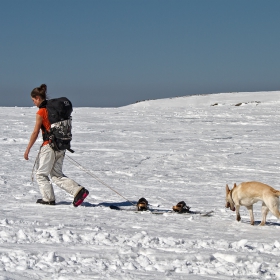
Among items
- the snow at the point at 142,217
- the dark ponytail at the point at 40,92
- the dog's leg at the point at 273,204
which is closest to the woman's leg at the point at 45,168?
the snow at the point at 142,217

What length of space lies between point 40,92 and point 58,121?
0.51 m

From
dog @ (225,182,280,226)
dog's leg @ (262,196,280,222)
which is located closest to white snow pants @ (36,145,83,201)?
dog @ (225,182,280,226)

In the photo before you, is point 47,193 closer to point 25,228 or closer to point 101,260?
point 25,228

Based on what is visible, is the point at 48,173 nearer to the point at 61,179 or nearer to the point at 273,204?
the point at 61,179

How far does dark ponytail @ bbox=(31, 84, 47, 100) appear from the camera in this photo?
295 inches

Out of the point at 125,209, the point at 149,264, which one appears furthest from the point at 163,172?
the point at 149,264

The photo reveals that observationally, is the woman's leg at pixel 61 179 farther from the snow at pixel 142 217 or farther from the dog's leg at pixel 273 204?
the dog's leg at pixel 273 204

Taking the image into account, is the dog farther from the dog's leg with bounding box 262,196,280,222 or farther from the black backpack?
the black backpack

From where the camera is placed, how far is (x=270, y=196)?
6.44 meters

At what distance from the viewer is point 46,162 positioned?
766 centimetres

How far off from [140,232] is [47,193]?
2.33 metres

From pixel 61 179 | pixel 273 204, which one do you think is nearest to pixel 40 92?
pixel 61 179

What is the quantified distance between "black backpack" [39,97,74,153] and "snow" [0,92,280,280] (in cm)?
99

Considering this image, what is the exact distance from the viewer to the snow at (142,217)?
453cm
